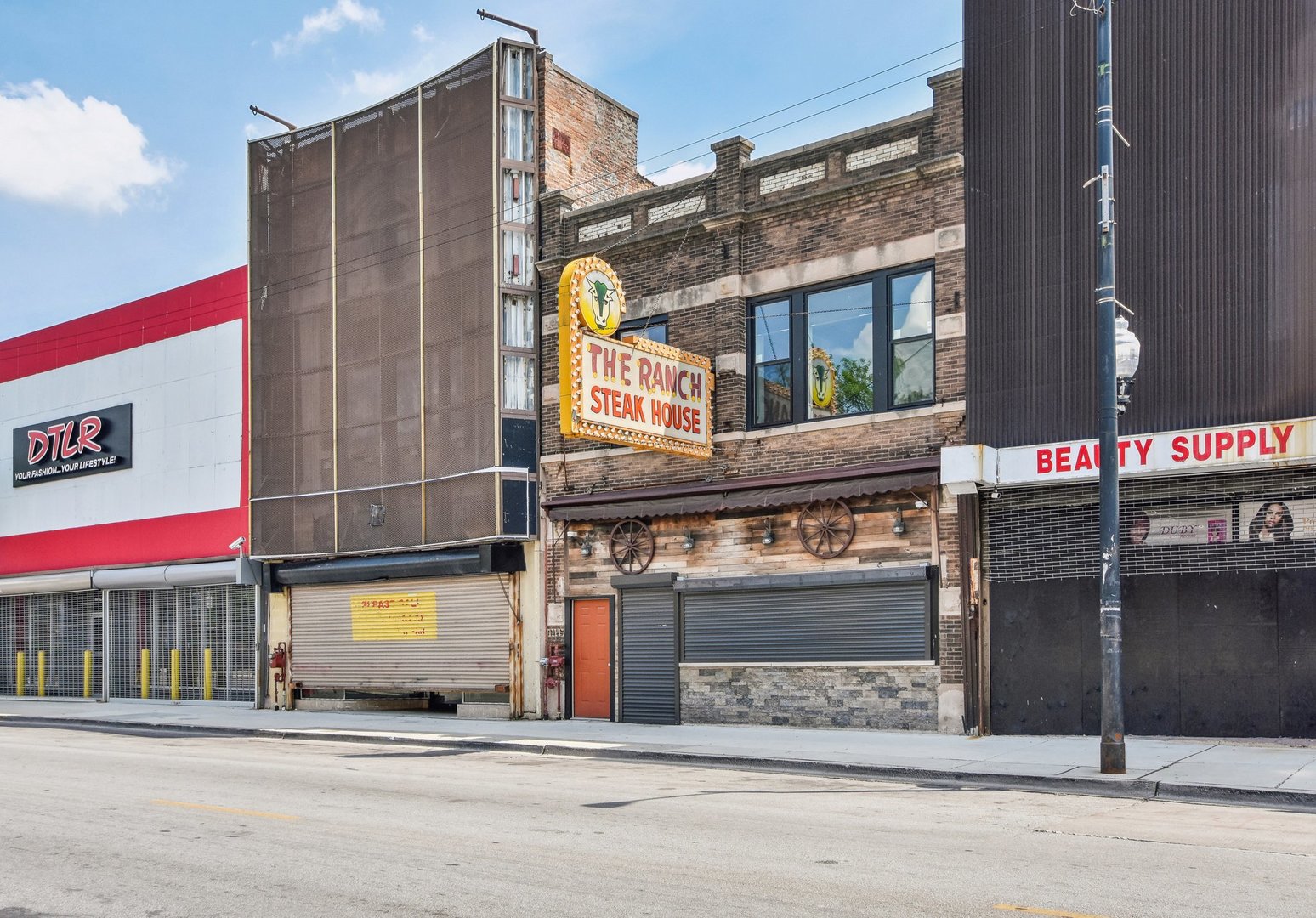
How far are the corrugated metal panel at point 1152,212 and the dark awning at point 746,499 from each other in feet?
4.77

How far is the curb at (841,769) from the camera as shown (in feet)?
39.1

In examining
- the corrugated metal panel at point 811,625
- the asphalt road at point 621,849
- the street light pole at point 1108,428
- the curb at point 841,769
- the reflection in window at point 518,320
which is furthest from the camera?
the reflection in window at point 518,320

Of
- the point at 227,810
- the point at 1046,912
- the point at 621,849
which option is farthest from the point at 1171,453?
the point at 227,810

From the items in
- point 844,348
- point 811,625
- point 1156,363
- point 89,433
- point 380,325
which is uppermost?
point 380,325

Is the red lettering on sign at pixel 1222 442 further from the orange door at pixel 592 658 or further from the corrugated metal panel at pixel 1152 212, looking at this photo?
the orange door at pixel 592 658

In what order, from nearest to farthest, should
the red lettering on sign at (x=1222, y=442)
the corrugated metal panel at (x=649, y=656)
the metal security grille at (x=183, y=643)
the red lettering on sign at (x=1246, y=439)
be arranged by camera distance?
the red lettering on sign at (x=1246, y=439)
the red lettering on sign at (x=1222, y=442)
the corrugated metal panel at (x=649, y=656)
the metal security grille at (x=183, y=643)

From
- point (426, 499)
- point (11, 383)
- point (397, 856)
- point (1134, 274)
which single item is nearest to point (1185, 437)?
point (1134, 274)

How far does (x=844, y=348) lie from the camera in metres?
19.6

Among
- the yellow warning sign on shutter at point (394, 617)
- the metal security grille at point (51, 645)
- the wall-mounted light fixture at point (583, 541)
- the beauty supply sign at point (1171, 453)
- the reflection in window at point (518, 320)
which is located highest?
the reflection in window at point (518, 320)

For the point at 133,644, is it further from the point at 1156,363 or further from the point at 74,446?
the point at 1156,363

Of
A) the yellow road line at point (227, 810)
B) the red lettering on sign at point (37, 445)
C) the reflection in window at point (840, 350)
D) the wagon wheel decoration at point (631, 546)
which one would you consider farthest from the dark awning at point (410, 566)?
the yellow road line at point (227, 810)

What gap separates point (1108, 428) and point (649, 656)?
10.2 meters

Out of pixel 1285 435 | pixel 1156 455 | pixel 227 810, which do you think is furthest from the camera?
pixel 1156 455

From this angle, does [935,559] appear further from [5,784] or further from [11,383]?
[11,383]
